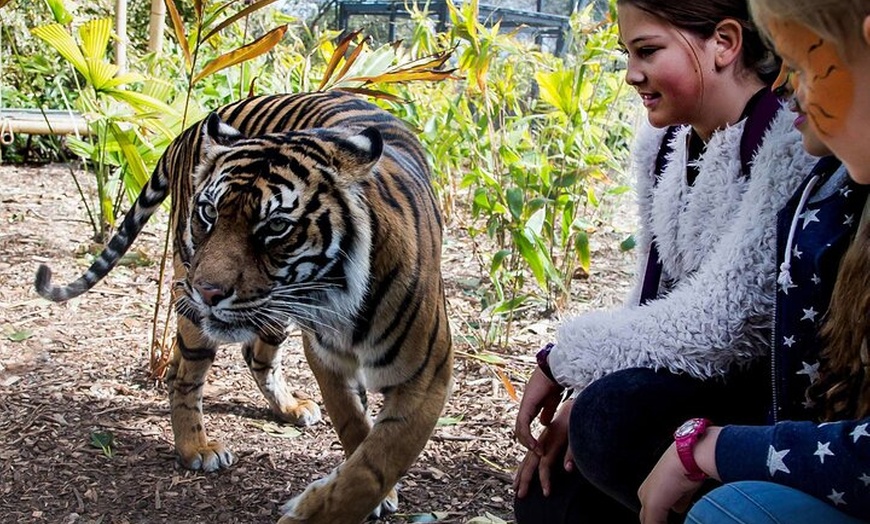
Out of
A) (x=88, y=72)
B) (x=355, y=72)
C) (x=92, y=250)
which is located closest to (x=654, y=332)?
(x=355, y=72)

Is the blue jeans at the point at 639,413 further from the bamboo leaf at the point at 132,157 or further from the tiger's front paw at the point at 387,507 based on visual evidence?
the bamboo leaf at the point at 132,157

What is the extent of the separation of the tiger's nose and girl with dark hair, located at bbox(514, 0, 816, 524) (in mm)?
751

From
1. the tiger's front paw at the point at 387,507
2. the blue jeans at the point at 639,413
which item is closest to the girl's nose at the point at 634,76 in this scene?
the blue jeans at the point at 639,413

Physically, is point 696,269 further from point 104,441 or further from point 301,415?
point 104,441

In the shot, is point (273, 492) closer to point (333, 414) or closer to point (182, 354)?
point (333, 414)

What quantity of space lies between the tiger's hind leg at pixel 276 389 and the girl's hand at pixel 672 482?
176 centimetres

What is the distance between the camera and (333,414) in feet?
8.28

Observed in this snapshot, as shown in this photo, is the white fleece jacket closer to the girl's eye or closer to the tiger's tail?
the girl's eye

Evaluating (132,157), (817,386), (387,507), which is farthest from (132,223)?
Answer: (817,386)

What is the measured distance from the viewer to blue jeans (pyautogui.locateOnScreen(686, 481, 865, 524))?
1.23 metres

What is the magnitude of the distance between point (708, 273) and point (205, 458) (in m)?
1.61

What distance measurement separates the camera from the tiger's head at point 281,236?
217 centimetres

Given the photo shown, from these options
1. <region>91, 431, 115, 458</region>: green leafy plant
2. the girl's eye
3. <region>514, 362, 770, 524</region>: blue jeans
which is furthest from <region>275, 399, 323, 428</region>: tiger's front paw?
<region>514, 362, 770, 524</region>: blue jeans

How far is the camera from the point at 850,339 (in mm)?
1296
